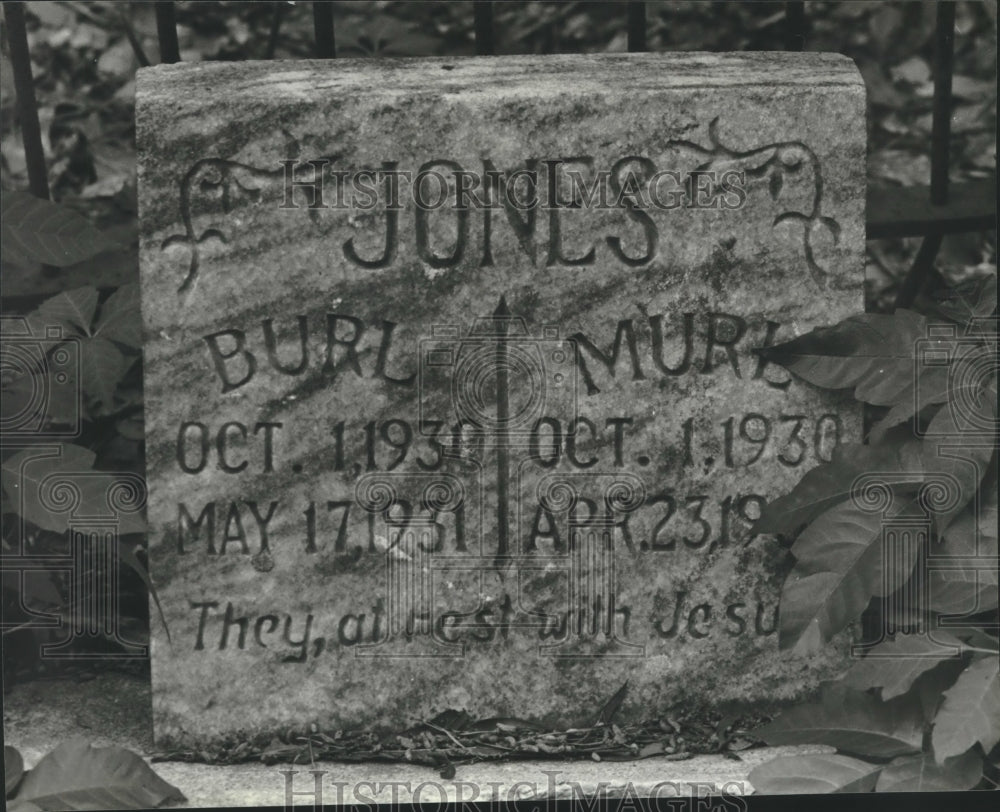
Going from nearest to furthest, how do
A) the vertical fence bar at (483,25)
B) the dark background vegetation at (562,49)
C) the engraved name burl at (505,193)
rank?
the engraved name burl at (505,193)
the vertical fence bar at (483,25)
the dark background vegetation at (562,49)

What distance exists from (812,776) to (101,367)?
4.92 feet

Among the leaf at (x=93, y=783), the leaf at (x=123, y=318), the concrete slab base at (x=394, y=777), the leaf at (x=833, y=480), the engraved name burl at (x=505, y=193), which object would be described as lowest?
the concrete slab base at (x=394, y=777)

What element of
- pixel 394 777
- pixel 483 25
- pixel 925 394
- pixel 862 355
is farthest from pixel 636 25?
pixel 394 777

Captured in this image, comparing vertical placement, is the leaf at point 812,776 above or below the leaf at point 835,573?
below

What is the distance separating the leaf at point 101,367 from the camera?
3.00 m

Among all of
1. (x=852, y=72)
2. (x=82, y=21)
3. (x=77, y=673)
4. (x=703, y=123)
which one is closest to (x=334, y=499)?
(x=77, y=673)

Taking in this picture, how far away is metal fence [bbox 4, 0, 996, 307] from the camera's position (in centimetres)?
322

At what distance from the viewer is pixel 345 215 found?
2805 mm

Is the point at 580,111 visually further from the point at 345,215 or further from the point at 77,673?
the point at 77,673

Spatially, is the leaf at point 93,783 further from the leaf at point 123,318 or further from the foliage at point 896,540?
the foliage at point 896,540

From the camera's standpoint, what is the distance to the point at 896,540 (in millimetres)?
2793

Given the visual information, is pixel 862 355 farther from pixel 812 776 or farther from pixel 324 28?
pixel 324 28

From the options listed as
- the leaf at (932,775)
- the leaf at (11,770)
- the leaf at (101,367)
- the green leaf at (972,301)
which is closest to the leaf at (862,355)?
the green leaf at (972,301)

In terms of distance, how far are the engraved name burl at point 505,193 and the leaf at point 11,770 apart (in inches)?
33.6
